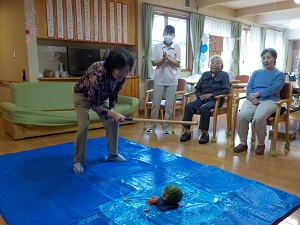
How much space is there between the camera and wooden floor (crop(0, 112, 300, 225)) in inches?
84.6

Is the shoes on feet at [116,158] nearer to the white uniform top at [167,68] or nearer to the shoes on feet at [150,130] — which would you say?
the shoes on feet at [150,130]

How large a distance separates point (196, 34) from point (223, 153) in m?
4.02

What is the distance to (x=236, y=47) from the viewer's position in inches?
289

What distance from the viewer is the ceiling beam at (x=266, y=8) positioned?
643 cm

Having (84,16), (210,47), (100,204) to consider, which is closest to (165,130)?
(100,204)

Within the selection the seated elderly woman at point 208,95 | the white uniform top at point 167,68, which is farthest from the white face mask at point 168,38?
the seated elderly woman at point 208,95

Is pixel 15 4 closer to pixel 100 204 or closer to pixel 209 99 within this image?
Result: pixel 209 99

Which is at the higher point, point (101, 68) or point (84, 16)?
point (84, 16)

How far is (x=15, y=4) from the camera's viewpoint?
4.27m

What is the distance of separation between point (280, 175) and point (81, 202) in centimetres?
161

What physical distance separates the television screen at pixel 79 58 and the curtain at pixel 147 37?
0.98m

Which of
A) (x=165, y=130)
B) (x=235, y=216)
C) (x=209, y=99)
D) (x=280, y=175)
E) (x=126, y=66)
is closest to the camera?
(x=235, y=216)

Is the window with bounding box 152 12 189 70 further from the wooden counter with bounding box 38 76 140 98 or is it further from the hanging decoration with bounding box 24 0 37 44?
the hanging decoration with bounding box 24 0 37 44

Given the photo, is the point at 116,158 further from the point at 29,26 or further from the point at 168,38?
the point at 29,26
